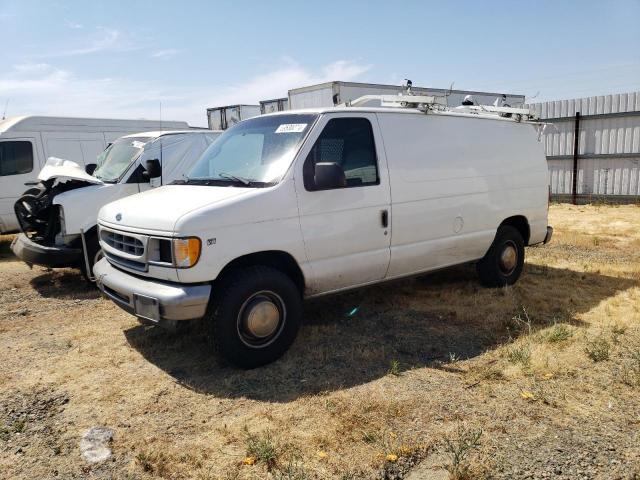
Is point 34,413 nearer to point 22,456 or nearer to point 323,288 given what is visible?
point 22,456

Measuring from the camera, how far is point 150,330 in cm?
534

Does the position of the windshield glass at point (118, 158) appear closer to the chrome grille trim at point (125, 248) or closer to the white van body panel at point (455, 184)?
the chrome grille trim at point (125, 248)

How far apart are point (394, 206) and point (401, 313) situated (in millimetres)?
1315

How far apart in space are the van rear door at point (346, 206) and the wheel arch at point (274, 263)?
5.1 inches

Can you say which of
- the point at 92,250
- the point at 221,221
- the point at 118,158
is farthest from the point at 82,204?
the point at 221,221

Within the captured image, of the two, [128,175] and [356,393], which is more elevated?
[128,175]

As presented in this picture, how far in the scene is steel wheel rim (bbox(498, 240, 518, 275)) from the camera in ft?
21.3

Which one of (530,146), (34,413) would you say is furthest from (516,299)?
(34,413)

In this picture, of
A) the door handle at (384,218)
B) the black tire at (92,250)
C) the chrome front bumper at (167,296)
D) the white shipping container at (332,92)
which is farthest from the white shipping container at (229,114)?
the chrome front bumper at (167,296)

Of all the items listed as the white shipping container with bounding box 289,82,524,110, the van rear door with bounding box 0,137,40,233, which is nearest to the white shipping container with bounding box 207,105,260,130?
the white shipping container with bounding box 289,82,524,110

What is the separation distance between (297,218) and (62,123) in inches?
322

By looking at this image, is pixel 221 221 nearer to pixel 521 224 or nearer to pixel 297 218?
pixel 297 218

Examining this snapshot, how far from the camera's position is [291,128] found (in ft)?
Result: 15.6

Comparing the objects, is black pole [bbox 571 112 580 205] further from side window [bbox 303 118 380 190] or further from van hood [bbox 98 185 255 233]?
van hood [bbox 98 185 255 233]
